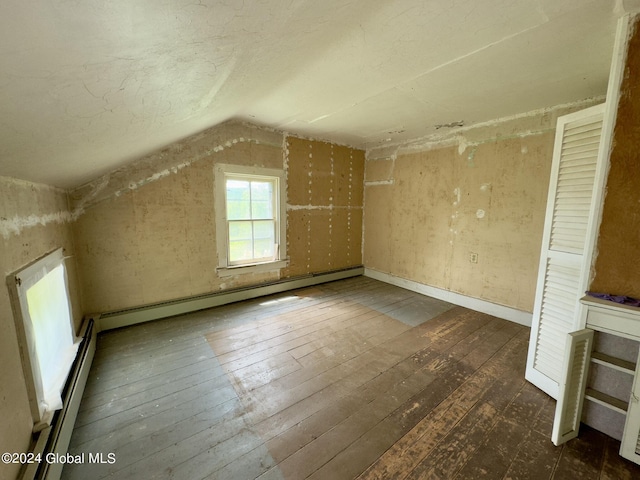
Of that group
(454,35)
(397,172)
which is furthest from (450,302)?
(454,35)

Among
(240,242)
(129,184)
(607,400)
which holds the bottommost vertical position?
(607,400)

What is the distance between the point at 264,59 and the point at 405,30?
815mm

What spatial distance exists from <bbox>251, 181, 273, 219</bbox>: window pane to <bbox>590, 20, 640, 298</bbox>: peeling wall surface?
3346mm

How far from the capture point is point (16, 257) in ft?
4.27

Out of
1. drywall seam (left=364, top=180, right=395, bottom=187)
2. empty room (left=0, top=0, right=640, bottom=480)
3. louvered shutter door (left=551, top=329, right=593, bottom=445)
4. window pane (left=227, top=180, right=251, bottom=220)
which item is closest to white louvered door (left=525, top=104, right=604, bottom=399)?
empty room (left=0, top=0, right=640, bottom=480)

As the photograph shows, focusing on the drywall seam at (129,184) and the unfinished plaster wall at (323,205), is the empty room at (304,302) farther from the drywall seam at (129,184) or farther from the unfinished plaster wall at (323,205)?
the unfinished plaster wall at (323,205)

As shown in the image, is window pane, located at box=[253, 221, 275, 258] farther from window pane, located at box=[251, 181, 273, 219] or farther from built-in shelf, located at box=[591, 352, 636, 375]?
built-in shelf, located at box=[591, 352, 636, 375]

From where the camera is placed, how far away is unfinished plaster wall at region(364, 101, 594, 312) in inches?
111

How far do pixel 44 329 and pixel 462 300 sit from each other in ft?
13.6

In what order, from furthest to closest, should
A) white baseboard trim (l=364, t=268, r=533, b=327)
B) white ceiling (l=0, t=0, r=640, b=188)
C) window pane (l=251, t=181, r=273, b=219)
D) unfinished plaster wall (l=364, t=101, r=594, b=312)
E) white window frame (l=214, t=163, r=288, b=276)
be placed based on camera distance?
window pane (l=251, t=181, r=273, b=219) → white window frame (l=214, t=163, r=288, b=276) → white baseboard trim (l=364, t=268, r=533, b=327) → unfinished plaster wall (l=364, t=101, r=594, b=312) → white ceiling (l=0, t=0, r=640, b=188)

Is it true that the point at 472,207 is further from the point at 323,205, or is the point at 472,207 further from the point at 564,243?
the point at 323,205

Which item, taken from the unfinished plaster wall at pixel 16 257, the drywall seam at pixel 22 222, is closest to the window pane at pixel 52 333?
the unfinished plaster wall at pixel 16 257

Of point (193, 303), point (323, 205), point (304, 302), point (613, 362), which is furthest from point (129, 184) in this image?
point (613, 362)

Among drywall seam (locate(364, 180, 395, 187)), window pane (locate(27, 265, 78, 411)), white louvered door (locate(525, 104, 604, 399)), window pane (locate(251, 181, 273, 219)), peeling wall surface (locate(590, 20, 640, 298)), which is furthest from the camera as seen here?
drywall seam (locate(364, 180, 395, 187))
